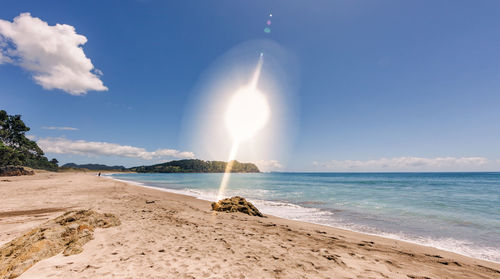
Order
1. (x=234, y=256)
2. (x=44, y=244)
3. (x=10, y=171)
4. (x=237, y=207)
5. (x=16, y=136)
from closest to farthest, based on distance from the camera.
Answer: (x=44, y=244)
(x=234, y=256)
(x=237, y=207)
(x=10, y=171)
(x=16, y=136)

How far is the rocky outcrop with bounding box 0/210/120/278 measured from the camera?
4827mm

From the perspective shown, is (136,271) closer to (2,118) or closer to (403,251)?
(403,251)

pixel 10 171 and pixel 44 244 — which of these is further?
pixel 10 171

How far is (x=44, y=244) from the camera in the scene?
18.3 ft

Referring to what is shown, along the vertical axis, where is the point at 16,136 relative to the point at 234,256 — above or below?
above

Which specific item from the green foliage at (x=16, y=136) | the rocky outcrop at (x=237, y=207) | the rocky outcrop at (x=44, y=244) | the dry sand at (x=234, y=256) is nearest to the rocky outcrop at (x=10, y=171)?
the green foliage at (x=16, y=136)

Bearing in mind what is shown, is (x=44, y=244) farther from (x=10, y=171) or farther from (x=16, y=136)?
(x=16, y=136)

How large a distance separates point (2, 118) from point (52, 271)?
7801 centimetres

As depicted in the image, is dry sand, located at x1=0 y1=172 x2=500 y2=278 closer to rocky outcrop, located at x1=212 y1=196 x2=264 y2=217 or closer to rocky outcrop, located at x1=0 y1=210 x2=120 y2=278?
rocky outcrop, located at x1=0 y1=210 x2=120 y2=278

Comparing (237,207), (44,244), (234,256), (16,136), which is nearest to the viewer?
(44,244)

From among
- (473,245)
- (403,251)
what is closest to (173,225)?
(403,251)

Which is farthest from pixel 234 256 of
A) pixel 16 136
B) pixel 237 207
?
pixel 16 136

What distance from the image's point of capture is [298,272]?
525cm

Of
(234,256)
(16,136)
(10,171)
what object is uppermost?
(16,136)
